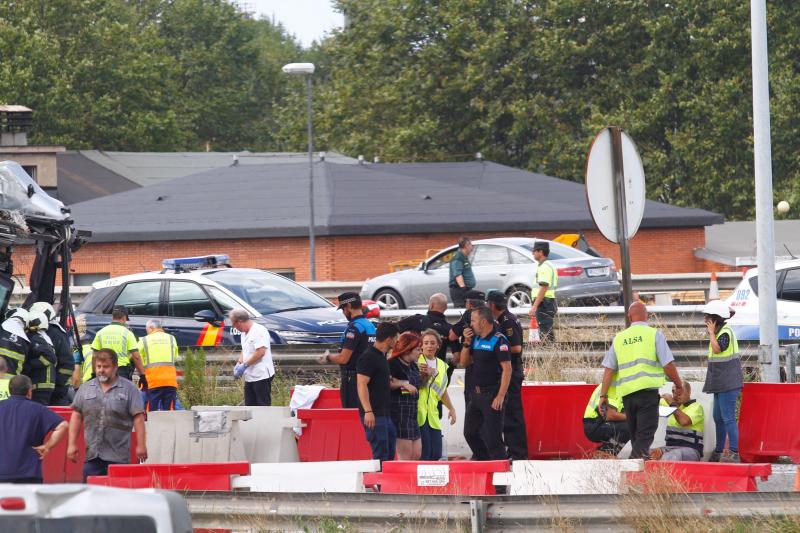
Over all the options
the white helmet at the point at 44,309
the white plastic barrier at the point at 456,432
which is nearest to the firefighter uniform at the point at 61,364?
the white helmet at the point at 44,309

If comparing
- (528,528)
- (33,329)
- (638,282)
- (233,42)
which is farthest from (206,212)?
(233,42)

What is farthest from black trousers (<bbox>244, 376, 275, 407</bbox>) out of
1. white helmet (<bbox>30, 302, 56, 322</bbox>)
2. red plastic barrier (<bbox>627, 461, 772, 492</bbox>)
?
red plastic barrier (<bbox>627, 461, 772, 492</bbox>)

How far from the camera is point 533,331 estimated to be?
17594 mm

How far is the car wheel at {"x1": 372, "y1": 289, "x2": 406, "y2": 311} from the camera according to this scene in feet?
85.6

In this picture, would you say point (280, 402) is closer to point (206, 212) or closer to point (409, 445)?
point (409, 445)

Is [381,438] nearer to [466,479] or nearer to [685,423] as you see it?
[466,479]

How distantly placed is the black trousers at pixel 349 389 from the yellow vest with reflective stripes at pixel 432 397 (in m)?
0.74

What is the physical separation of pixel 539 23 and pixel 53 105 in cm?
2222

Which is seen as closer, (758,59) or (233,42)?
(758,59)

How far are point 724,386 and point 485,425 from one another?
2.20m

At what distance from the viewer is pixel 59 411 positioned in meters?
12.1

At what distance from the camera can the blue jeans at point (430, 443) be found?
12117 millimetres

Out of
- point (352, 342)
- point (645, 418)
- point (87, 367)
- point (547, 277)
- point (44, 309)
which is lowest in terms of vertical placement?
point (645, 418)

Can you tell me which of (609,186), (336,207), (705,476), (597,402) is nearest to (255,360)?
(597,402)
